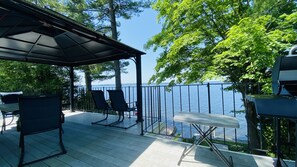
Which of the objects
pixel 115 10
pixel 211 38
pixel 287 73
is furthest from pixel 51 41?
pixel 287 73

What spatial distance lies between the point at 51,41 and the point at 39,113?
325 centimetres

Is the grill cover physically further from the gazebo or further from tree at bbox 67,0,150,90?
tree at bbox 67,0,150,90

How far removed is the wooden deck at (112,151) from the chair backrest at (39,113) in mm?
516

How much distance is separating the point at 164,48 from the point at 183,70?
934 millimetres

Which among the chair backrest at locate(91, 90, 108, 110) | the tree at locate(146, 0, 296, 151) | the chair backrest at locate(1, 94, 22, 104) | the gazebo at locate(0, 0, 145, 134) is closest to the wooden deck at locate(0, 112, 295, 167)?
the chair backrest at locate(91, 90, 108, 110)

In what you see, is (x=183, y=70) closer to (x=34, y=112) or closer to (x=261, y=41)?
(x=261, y=41)

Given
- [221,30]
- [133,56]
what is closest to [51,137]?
[133,56]

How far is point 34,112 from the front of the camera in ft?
8.39

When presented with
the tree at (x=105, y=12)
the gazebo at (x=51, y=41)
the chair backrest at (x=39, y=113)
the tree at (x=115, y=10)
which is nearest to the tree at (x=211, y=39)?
the gazebo at (x=51, y=41)

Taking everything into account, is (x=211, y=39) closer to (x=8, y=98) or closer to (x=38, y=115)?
(x=38, y=115)

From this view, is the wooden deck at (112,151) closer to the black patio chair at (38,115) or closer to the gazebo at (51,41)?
the black patio chair at (38,115)

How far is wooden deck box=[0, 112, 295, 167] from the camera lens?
7.75 feet

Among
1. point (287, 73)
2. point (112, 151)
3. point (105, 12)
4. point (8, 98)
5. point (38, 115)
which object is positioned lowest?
point (112, 151)

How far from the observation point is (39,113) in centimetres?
261
